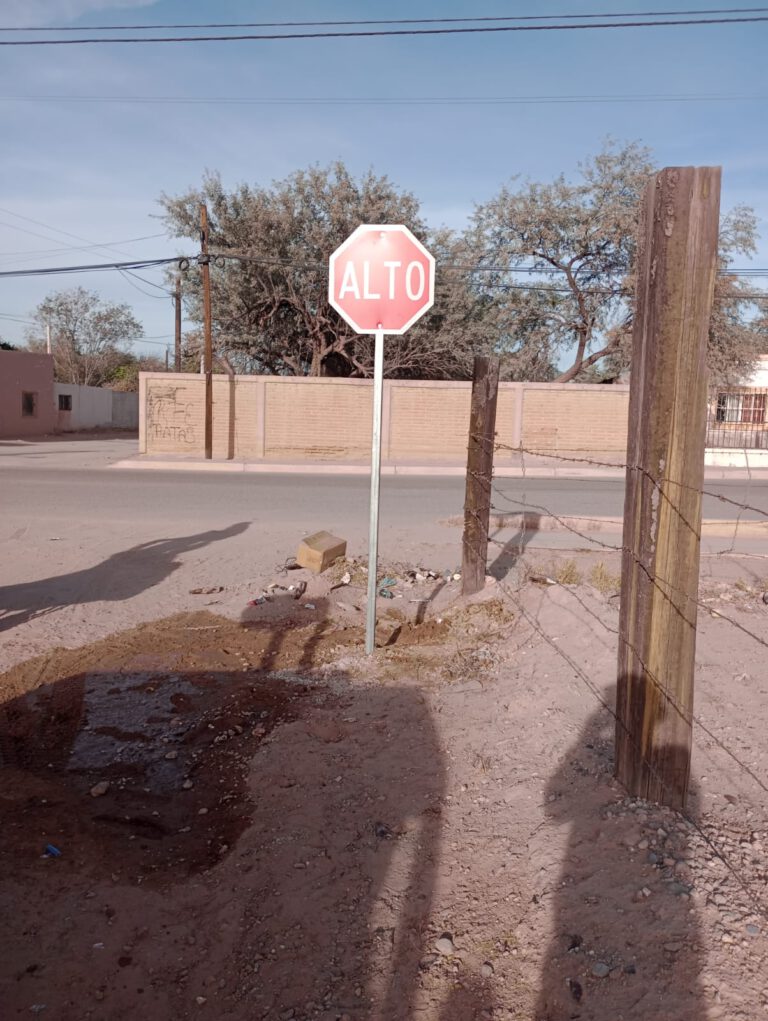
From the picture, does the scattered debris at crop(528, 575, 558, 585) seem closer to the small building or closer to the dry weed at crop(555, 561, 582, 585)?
the dry weed at crop(555, 561, 582, 585)

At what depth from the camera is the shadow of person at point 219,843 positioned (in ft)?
8.04

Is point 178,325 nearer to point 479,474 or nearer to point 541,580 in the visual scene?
point 479,474

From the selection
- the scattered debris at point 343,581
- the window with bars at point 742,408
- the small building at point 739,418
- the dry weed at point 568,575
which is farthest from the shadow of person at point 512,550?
the window with bars at point 742,408

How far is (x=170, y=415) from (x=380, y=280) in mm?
20513

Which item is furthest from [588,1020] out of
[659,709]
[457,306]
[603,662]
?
[457,306]

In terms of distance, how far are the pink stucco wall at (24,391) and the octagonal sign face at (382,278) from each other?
33.0 m

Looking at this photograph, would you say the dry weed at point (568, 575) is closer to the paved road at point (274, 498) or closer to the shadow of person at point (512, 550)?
the shadow of person at point (512, 550)

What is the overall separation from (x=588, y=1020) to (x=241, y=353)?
2985 centimetres

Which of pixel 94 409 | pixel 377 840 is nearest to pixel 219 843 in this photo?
pixel 377 840

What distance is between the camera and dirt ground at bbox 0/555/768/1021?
2.37 metres

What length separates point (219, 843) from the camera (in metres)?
3.25


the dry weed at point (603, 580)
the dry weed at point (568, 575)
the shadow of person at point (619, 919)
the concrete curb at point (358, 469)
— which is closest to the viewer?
the shadow of person at point (619, 919)

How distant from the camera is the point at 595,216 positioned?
29.1m

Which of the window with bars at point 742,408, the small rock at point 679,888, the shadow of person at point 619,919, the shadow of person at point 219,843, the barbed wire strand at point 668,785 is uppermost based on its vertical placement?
the window with bars at point 742,408
